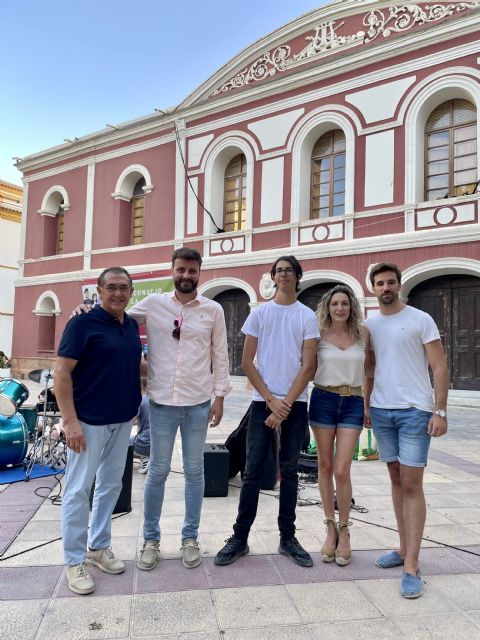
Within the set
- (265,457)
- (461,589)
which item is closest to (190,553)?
(265,457)

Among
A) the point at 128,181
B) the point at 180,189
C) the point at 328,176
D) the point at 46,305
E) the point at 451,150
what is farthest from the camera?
the point at 46,305

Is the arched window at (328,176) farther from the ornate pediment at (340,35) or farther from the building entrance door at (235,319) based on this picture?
the building entrance door at (235,319)

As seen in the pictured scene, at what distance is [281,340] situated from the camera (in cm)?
327

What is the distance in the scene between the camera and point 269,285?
45.2 ft

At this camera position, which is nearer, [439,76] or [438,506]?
[438,506]

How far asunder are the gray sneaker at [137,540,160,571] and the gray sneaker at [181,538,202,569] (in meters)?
0.18

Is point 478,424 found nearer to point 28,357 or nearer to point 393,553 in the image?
point 393,553

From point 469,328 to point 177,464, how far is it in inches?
328

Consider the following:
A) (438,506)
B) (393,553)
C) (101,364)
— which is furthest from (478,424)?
(101,364)

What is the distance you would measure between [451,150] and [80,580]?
39.9ft

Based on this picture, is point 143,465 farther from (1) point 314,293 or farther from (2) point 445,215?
(1) point 314,293

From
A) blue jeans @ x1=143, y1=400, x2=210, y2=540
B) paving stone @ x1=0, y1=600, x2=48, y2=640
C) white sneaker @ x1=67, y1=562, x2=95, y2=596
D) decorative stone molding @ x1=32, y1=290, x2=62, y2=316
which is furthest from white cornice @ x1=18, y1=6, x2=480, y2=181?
paving stone @ x1=0, y1=600, x2=48, y2=640

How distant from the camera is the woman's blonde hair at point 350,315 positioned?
3291 mm

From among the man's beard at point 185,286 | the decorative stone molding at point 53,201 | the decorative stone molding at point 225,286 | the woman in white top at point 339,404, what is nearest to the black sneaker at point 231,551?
the woman in white top at point 339,404
